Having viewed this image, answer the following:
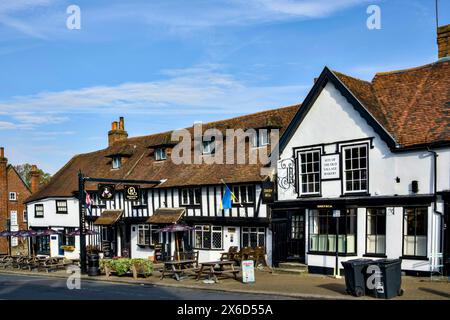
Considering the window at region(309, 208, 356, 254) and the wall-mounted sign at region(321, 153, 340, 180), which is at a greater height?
the wall-mounted sign at region(321, 153, 340, 180)

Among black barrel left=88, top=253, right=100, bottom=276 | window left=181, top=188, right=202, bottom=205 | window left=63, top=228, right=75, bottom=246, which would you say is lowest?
window left=63, top=228, right=75, bottom=246

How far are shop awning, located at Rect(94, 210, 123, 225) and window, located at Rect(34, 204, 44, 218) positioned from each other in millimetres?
9935

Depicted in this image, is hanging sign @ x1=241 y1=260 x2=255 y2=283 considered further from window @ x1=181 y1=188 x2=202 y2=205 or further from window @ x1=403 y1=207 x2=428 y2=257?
window @ x1=181 y1=188 x2=202 y2=205

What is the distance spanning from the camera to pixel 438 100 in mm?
21969

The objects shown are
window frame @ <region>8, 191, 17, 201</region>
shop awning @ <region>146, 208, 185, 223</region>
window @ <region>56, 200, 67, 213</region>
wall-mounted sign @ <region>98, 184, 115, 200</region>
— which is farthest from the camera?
window frame @ <region>8, 191, 17, 201</region>

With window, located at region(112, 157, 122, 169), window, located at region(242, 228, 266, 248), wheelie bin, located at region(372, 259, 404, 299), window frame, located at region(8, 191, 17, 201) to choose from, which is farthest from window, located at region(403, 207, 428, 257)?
window frame, located at region(8, 191, 17, 201)

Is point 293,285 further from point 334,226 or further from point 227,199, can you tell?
point 227,199

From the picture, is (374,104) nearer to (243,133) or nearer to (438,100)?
(438,100)

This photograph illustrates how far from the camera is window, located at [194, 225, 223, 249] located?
29.8 metres

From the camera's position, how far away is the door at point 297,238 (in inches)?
998

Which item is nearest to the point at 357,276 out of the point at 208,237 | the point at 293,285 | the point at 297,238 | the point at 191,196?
the point at 293,285

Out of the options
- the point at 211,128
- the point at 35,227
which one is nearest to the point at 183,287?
the point at 211,128

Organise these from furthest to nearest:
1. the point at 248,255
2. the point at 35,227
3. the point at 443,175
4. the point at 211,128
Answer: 1. the point at 35,227
2. the point at 211,128
3. the point at 248,255
4. the point at 443,175
